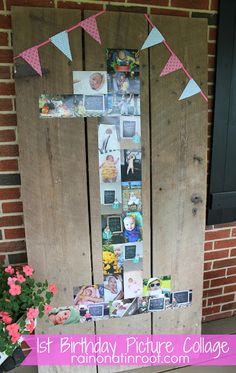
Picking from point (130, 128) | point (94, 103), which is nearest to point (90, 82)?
point (94, 103)

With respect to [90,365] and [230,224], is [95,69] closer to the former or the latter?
[230,224]

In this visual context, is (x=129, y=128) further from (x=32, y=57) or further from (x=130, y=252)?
(x=130, y=252)

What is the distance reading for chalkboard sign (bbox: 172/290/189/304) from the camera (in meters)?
1.98

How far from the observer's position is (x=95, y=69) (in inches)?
63.6

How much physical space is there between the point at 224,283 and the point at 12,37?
2.07 metres

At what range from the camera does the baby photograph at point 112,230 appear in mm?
1777

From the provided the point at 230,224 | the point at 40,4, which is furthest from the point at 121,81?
the point at 230,224

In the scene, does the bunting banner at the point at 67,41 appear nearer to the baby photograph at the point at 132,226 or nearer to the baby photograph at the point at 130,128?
the baby photograph at the point at 130,128

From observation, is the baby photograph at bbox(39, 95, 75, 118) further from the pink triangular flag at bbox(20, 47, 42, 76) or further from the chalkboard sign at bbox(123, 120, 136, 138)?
the chalkboard sign at bbox(123, 120, 136, 138)

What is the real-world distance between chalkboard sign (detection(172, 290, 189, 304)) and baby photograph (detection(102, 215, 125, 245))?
1.73ft

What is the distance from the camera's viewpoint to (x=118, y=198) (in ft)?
5.79

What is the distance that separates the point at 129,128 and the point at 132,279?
89cm

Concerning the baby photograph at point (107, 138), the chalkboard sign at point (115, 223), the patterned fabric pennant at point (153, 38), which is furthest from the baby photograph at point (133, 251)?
the patterned fabric pennant at point (153, 38)

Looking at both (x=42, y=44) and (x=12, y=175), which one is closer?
(x=42, y=44)
